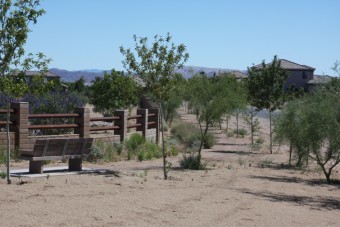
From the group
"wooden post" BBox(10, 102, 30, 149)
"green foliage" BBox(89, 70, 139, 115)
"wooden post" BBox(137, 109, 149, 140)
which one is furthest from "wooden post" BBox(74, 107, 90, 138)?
"green foliage" BBox(89, 70, 139, 115)

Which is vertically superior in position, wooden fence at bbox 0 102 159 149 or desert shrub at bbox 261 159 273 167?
wooden fence at bbox 0 102 159 149

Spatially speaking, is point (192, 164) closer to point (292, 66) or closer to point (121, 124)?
point (121, 124)

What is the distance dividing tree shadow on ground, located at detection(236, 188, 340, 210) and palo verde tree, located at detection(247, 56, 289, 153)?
52.5ft

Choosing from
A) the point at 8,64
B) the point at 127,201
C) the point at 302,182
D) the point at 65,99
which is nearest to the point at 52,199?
the point at 127,201

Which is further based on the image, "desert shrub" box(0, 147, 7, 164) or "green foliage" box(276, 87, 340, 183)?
"green foliage" box(276, 87, 340, 183)

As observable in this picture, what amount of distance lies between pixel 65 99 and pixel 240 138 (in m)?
→ 15.1

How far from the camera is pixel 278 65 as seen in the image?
30.6m

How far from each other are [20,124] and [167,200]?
27.3ft

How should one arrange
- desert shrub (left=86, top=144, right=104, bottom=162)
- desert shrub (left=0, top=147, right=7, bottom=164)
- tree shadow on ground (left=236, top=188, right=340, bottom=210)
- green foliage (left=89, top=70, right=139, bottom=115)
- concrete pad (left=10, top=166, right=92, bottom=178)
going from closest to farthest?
tree shadow on ground (left=236, top=188, right=340, bottom=210) < concrete pad (left=10, top=166, right=92, bottom=178) < desert shrub (left=0, top=147, right=7, bottom=164) < desert shrub (left=86, top=144, right=104, bottom=162) < green foliage (left=89, top=70, right=139, bottom=115)

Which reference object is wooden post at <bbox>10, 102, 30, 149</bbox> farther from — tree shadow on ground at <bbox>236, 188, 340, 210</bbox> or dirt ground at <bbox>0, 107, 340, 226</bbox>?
tree shadow on ground at <bbox>236, 188, 340, 210</bbox>

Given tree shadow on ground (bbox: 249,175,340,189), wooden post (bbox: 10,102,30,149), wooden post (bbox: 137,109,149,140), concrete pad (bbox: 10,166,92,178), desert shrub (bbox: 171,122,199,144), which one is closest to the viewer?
concrete pad (bbox: 10,166,92,178)

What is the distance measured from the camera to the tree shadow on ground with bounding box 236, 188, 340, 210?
12878 millimetres

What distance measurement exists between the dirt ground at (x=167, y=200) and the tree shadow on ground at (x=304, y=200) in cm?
2

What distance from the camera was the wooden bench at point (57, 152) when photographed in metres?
13.7
